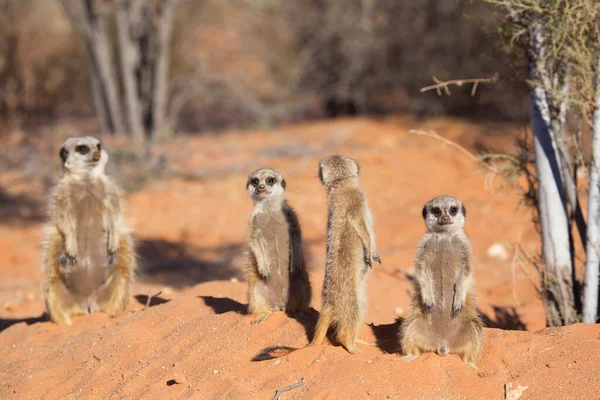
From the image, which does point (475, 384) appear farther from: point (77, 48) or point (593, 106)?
point (77, 48)

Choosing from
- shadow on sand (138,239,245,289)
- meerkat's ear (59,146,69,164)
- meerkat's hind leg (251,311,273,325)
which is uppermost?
meerkat's ear (59,146,69,164)

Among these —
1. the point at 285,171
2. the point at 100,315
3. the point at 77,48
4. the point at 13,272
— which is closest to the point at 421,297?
the point at 100,315

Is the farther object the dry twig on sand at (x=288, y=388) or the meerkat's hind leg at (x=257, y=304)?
the meerkat's hind leg at (x=257, y=304)

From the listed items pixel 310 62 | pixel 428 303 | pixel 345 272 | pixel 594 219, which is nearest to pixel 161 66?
pixel 310 62

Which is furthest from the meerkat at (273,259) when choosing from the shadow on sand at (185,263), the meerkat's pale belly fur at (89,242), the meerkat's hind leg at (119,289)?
the shadow on sand at (185,263)

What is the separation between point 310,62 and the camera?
17766 millimetres

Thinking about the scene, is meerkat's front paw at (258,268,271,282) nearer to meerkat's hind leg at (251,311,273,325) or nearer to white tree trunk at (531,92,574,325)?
meerkat's hind leg at (251,311,273,325)

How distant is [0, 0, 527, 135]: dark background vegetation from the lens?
53.3ft

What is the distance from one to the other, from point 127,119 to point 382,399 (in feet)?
35.5

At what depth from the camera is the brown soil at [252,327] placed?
3.58 meters

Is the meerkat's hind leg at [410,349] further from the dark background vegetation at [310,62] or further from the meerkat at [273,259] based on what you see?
the dark background vegetation at [310,62]

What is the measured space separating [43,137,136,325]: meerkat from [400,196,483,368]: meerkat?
287 centimetres

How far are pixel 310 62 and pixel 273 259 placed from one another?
1389 centimetres

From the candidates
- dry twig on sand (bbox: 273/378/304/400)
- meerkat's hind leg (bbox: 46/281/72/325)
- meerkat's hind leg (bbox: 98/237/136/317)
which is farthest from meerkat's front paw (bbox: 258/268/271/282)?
meerkat's hind leg (bbox: 46/281/72/325)
